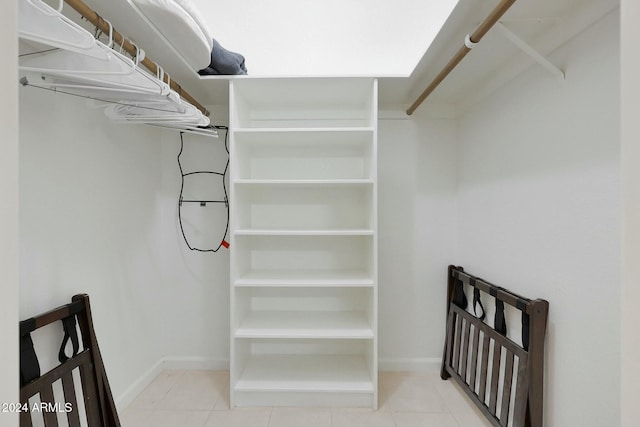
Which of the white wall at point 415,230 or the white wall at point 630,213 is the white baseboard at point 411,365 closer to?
the white wall at point 415,230

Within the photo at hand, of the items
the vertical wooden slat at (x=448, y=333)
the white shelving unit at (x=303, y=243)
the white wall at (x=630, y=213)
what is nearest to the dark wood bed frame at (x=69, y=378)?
the white shelving unit at (x=303, y=243)

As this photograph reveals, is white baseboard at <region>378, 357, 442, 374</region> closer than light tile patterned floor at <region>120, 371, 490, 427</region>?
No

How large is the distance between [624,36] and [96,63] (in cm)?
133

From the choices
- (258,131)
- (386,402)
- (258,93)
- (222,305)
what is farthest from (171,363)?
(258,93)

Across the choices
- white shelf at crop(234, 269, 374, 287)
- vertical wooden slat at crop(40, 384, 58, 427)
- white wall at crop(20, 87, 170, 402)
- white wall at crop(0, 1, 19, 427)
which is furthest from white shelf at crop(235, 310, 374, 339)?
white wall at crop(0, 1, 19, 427)

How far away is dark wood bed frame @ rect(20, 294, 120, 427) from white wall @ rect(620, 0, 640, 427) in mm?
1577

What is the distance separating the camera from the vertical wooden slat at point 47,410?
1.14m

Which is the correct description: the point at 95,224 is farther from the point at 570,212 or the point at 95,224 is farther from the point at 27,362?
the point at 570,212

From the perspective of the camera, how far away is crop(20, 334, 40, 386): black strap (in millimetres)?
1091

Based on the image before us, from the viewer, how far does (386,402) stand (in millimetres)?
1880

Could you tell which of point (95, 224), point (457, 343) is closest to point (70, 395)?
point (95, 224)

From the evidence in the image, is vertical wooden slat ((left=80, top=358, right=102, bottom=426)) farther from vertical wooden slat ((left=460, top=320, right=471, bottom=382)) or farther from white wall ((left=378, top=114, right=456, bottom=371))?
vertical wooden slat ((left=460, top=320, right=471, bottom=382))

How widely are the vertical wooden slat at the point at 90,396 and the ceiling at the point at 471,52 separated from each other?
1418 millimetres

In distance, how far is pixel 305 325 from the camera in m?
1.93
